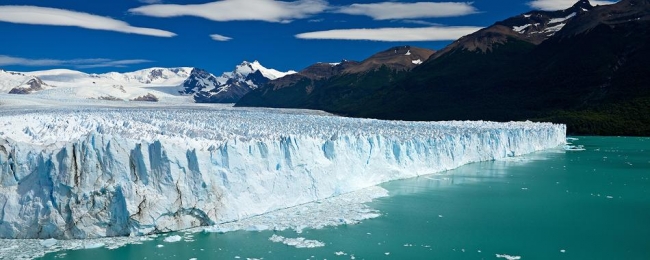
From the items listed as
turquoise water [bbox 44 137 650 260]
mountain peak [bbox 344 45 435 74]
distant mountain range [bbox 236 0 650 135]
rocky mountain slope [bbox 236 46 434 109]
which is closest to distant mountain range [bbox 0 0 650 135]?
distant mountain range [bbox 236 0 650 135]

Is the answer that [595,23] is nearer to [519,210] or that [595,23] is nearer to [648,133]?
[648,133]

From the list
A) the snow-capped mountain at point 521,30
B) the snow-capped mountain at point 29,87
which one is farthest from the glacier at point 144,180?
the snow-capped mountain at point 29,87

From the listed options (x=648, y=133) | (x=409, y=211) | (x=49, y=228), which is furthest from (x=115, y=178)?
(x=648, y=133)

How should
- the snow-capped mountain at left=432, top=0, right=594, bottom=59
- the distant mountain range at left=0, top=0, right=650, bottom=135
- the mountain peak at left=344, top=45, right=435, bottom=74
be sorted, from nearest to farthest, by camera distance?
the distant mountain range at left=0, top=0, right=650, bottom=135 → the snow-capped mountain at left=432, top=0, right=594, bottom=59 → the mountain peak at left=344, top=45, right=435, bottom=74

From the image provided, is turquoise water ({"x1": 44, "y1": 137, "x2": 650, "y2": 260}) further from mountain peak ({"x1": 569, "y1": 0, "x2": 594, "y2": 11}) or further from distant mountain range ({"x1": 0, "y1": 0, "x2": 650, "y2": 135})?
mountain peak ({"x1": 569, "y1": 0, "x2": 594, "y2": 11})

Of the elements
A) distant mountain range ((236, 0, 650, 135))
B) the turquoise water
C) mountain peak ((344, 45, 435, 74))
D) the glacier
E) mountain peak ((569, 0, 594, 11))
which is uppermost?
mountain peak ((569, 0, 594, 11))

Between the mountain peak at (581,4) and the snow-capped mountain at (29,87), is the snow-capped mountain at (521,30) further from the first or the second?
the snow-capped mountain at (29,87)
